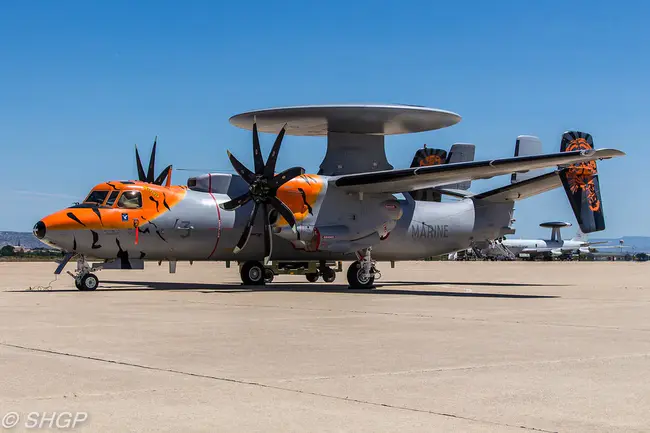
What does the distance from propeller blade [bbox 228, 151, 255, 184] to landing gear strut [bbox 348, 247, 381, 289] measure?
5.03 meters

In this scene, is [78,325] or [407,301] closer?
[78,325]

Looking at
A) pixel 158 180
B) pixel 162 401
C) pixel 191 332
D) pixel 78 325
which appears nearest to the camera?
pixel 162 401

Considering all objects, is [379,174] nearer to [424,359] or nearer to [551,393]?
[424,359]

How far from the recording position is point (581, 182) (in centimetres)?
2848

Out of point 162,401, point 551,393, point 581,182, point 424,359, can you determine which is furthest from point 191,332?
point 581,182

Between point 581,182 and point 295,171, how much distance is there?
10453 mm

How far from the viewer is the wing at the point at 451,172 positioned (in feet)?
78.2

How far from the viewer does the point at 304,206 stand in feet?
92.2

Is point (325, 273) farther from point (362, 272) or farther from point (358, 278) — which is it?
point (362, 272)

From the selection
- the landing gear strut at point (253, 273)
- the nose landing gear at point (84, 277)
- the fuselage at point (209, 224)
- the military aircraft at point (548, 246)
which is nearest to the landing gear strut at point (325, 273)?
the fuselage at point (209, 224)

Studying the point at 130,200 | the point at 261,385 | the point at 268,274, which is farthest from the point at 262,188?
the point at 261,385

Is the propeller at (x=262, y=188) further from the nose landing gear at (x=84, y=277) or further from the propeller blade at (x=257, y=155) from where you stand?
the nose landing gear at (x=84, y=277)

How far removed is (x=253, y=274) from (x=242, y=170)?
5.16m

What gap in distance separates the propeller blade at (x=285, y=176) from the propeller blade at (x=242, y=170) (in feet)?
2.67
